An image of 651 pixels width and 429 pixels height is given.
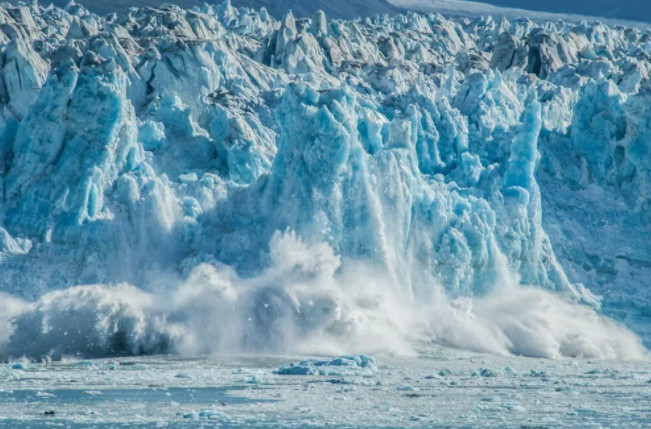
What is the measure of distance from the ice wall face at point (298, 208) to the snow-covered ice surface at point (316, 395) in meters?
2.60

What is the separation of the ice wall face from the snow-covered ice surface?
260 centimetres

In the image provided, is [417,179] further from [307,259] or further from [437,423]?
[437,423]

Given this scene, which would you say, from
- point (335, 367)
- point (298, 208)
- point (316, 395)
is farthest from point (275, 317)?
point (316, 395)

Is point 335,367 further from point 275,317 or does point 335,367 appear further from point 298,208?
point 298,208

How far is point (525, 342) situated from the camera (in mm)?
40750

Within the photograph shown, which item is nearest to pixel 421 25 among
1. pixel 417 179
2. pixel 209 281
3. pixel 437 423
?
pixel 417 179

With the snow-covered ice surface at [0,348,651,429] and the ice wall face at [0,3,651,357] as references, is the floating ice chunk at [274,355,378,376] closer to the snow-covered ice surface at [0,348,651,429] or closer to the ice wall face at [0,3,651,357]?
the snow-covered ice surface at [0,348,651,429]

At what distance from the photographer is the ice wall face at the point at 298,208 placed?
37.8m

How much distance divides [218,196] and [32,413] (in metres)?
16.7

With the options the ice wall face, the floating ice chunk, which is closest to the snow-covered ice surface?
the floating ice chunk

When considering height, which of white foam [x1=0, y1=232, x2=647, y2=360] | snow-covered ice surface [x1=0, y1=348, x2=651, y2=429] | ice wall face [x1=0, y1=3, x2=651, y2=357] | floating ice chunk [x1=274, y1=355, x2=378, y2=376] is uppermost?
ice wall face [x1=0, y1=3, x2=651, y2=357]

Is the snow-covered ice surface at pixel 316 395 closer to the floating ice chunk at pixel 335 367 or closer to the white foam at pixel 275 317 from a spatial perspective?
the floating ice chunk at pixel 335 367

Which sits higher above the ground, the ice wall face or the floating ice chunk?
the ice wall face

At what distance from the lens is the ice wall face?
3775 centimetres
